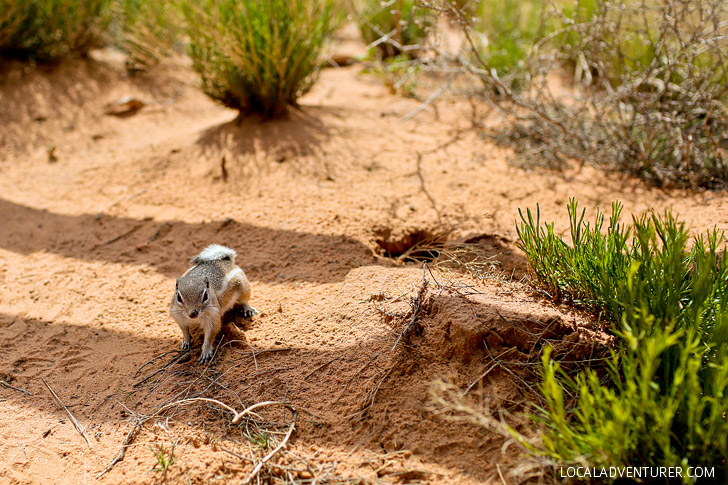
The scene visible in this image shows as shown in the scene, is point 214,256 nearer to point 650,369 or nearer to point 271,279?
point 271,279

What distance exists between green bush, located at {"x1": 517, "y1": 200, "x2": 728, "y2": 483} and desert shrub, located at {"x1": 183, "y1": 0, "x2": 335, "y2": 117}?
378 cm

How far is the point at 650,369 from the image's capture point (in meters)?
1.81

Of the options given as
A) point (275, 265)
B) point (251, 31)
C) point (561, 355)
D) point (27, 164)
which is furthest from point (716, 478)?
point (27, 164)

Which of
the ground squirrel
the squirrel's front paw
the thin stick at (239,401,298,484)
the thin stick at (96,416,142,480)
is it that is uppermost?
the ground squirrel

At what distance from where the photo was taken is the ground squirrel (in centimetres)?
309

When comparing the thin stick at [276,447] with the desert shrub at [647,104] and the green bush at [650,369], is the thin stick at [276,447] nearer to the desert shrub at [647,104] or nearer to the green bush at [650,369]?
the green bush at [650,369]

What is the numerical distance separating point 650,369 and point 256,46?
4808 millimetres

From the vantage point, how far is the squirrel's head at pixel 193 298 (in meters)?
3.07

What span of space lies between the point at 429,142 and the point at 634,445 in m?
4.08

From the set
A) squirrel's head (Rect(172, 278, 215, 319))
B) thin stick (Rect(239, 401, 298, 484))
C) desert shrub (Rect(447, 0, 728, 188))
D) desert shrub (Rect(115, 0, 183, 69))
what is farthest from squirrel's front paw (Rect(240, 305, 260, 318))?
desert shrub (Rect(115, 0, 183, 69))

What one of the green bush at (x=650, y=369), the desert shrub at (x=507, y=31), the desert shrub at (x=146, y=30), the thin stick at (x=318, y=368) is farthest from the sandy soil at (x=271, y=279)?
the desert shrub at (x=146, y=30)

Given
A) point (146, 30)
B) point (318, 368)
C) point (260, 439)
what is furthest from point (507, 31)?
point (260, 439)

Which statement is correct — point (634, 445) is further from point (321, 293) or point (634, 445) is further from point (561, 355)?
point (321, 293)

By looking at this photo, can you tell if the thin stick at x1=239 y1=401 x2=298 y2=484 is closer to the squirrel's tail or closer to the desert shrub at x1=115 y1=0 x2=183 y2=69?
the squirrel's tail
